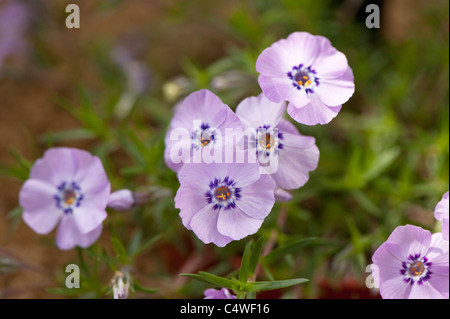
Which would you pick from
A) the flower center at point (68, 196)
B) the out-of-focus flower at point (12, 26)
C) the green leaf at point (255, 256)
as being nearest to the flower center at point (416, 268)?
the green leaf at point (255, 256)

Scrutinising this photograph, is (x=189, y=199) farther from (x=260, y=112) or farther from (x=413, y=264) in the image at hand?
(x=413, y=264)

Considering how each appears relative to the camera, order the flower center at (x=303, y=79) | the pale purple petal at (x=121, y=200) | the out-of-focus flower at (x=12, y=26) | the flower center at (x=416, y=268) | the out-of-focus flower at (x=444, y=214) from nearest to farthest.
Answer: the out-of-focus flower at (x=444, y=214)
the flower center at (x=416, y=268)
the flower center at (x=303, y=79)
the pale purple petal at (x=121, y=200)
the out-of-focus flower at (x=12, y=26)

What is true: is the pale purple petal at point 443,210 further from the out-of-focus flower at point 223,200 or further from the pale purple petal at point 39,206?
the pale purple petal at point 39,206

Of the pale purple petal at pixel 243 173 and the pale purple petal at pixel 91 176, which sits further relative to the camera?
the pale purple petal at pixel 91 176

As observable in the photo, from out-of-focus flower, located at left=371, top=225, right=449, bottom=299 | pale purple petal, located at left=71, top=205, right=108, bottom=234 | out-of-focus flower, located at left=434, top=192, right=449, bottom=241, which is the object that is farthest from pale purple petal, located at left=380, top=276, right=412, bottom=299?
pale purple petal, located at left=71, top=205, right=108, bottom=234

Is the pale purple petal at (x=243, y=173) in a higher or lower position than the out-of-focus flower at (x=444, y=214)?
higher

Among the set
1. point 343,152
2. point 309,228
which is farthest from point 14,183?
point 343,152

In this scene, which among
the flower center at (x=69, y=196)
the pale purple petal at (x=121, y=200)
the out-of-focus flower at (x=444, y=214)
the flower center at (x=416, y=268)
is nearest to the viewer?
the out-of-focus flower at (x=444, y=214)
